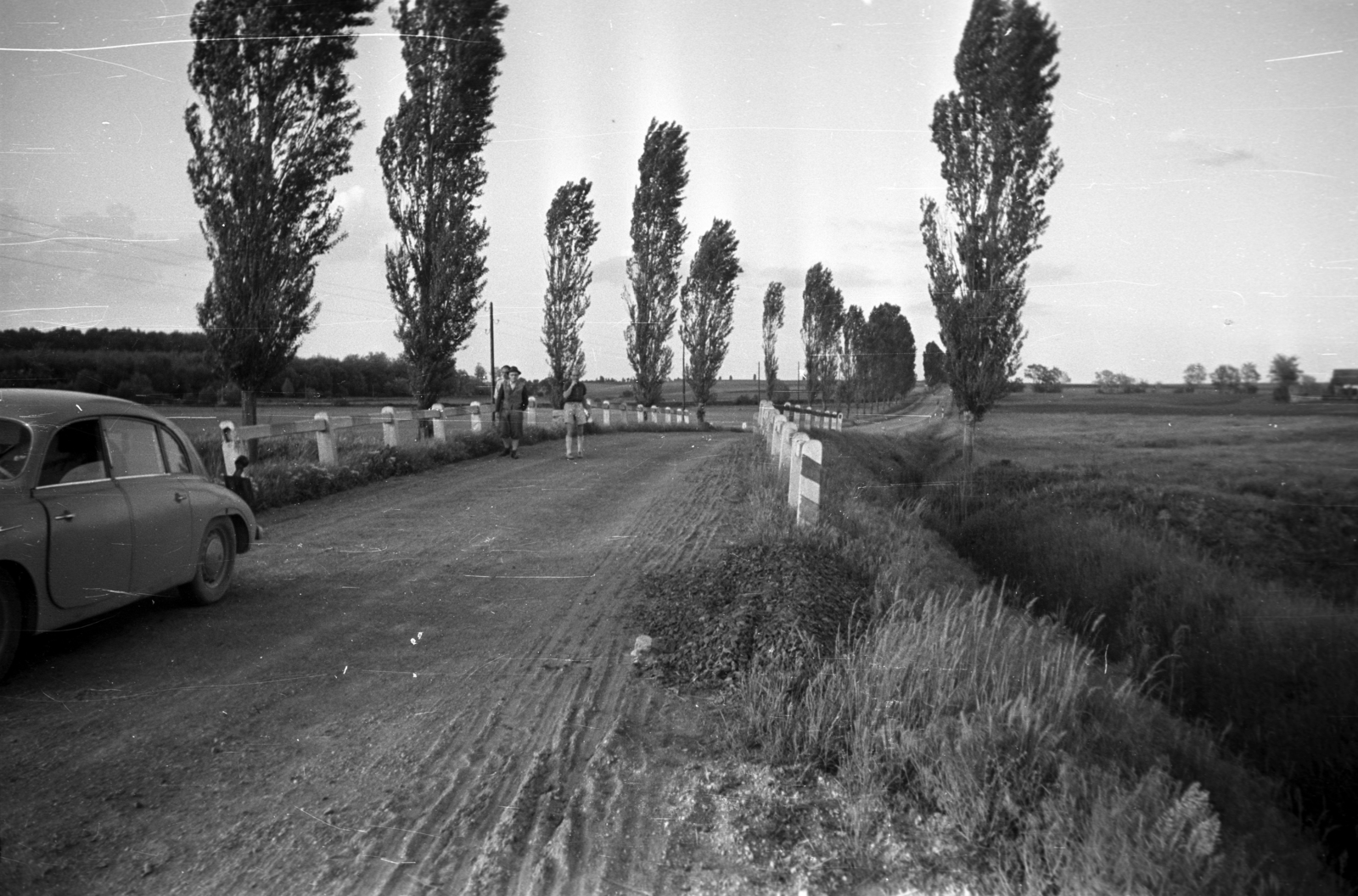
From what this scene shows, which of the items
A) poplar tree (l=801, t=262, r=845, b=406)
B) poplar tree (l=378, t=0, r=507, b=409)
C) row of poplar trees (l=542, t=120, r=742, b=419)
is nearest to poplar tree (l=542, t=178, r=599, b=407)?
row of poplar trees (l=542, t=120, r=742, b=419)

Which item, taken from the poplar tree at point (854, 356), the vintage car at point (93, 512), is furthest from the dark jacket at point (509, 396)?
the poplar tree at point (854, 356)

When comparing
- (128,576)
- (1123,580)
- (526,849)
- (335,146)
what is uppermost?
(335,146)

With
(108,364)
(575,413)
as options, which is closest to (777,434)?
(575,413)

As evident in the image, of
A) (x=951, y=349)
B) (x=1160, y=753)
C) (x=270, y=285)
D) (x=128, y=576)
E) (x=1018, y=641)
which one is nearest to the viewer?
(x=1160, y=753)

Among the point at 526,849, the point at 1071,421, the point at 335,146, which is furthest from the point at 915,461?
the point at 526,849

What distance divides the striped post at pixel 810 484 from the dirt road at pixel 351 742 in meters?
1.49

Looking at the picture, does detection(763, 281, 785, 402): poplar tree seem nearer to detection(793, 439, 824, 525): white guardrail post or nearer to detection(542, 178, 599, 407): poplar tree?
detection(542, 178, 599, 407): poplar tree

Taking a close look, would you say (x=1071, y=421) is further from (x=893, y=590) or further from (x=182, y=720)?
(x=182, y=720)

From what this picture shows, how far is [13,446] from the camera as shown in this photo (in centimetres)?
411

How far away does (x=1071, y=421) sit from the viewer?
13930 mm

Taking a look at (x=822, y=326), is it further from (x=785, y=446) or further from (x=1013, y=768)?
(x=1013, y=768)

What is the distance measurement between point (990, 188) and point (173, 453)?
22.0 m

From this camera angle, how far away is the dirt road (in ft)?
8.80

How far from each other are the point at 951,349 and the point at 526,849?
75.0ft
